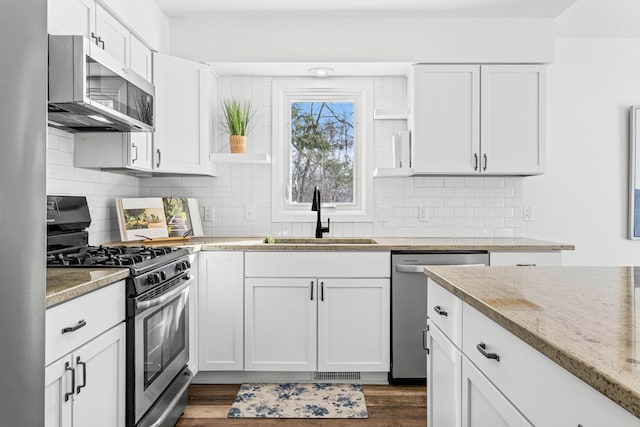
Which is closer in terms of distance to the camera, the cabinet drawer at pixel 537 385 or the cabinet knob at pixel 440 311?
the cabinet drawer at pixel 537 385

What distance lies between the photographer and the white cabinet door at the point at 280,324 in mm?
2936

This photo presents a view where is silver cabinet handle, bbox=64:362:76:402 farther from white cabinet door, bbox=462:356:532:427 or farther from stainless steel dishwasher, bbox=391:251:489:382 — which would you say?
stainless steel dishwasher, bbox=391:251:489:382

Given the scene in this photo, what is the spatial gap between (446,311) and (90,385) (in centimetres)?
126

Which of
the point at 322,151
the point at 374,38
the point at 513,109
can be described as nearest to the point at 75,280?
the point at 322,151

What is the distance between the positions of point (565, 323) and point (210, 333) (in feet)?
7.93

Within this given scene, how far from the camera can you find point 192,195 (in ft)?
11.7

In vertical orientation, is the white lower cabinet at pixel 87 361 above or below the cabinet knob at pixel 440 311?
below

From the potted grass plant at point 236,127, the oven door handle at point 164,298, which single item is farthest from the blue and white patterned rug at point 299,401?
the potted grass plant at point 236,127

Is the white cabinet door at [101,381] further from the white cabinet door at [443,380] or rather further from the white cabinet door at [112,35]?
the white cabinet door at [112,35]

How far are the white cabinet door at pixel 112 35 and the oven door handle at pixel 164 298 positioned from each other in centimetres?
131

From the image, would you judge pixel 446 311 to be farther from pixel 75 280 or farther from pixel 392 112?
pixel 392 112

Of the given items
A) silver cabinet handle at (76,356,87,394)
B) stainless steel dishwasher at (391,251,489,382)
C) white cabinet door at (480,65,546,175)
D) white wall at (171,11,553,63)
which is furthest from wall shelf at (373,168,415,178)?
silver cabinet handle at (76,356,87,394)

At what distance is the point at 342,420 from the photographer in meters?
2.49

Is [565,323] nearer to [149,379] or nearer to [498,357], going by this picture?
[498,357]
